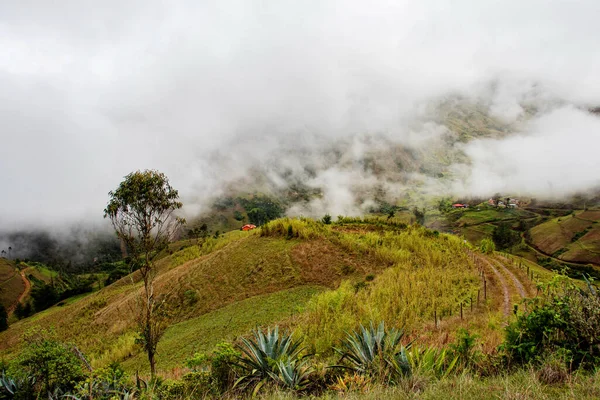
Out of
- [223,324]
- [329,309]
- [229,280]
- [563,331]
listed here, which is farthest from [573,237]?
[563,331]

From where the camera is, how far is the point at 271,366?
5141 millimetres

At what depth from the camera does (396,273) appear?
14859mm

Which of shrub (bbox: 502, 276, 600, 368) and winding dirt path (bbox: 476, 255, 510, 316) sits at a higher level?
shrub (bbox: 502, 276, 600, 368)

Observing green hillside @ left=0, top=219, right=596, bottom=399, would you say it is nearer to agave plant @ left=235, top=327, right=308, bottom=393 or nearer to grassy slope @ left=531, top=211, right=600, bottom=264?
agave plant @ left=235, top=327, right=308, bottom=393

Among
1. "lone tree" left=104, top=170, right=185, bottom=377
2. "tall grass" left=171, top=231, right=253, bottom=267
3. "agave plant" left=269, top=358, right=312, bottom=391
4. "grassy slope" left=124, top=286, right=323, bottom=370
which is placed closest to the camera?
"agave plant" left=269, top=358, right=312, bottom=391

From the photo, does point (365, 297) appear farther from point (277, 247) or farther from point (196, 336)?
point (277, 247)

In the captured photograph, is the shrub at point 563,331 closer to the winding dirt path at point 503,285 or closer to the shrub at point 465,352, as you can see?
the shrub at point 465,352

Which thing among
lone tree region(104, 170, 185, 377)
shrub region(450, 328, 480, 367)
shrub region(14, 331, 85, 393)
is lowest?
shrub region(450, 328, 480, 367)

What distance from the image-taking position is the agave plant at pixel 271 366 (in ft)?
15.1

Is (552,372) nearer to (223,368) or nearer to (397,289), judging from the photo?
(223,368)

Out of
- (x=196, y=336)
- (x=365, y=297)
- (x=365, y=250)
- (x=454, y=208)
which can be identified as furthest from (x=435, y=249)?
(x=454, y=208)

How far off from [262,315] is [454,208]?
154m

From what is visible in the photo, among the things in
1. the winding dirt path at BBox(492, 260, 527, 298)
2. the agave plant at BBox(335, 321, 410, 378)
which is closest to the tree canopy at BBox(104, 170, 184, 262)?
the agave plant at BBox(335, 321, 410, 378)

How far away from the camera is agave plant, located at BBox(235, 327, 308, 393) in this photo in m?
4.60
